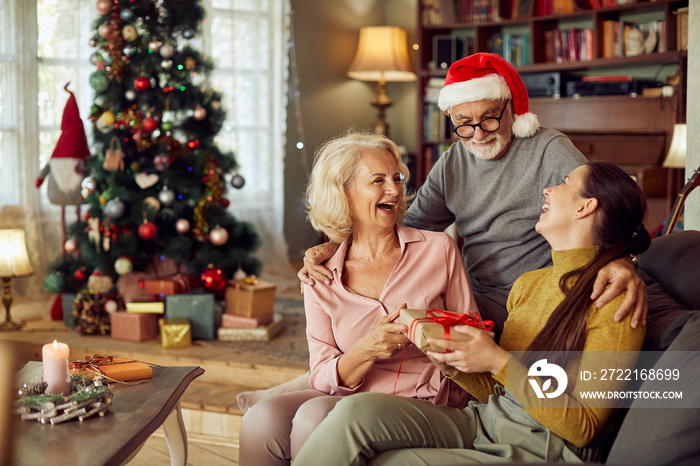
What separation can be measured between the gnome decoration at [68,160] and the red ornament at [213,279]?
804mm

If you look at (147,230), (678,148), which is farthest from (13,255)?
(678,148)

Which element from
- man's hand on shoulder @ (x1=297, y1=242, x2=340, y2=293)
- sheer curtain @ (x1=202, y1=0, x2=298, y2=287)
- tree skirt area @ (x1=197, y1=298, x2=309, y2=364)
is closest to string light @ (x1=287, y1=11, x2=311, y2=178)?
sheer curtain @ (x1=202, y1=0, x2=298, y2=287)

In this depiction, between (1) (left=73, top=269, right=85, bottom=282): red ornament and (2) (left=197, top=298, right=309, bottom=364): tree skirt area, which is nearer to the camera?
(2) (left=197, top=298, right=309, bottom=364): tree skirt area

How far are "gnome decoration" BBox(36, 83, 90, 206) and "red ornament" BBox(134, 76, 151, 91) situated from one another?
404 mm

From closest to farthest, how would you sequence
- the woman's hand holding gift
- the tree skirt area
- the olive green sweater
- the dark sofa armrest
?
the olive green sweater < the woman's hand holding gift < the dark sofa armrest < the tree skirt area

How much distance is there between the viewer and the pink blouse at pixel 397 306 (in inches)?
72.0

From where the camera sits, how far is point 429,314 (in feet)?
5.21

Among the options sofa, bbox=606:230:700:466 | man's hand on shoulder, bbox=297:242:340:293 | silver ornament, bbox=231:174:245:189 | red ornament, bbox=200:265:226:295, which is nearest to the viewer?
sofa, bbox=606:230:700:466

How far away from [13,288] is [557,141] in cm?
340

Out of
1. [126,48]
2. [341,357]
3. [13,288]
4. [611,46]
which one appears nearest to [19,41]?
[126,48]

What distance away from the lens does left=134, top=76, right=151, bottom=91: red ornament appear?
139 inches

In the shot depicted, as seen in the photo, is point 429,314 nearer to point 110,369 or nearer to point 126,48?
point 110,369

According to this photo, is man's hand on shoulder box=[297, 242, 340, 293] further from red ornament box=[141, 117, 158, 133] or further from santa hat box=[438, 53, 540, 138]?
red ornament box=[141, 117, 158, 133]

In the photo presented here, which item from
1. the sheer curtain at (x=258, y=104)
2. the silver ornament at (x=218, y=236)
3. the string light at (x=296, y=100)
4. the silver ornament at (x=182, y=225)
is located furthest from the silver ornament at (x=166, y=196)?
the string light at (x=296, y=100)
